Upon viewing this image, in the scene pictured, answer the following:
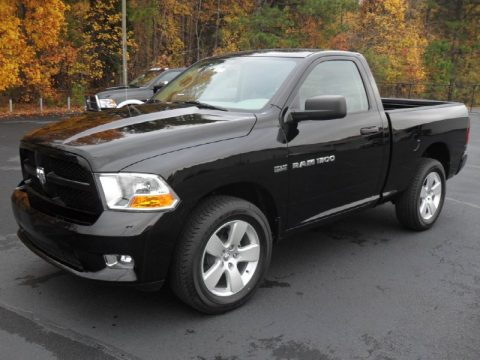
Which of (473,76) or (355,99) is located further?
(473,76)

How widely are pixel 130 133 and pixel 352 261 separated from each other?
237 centimetres

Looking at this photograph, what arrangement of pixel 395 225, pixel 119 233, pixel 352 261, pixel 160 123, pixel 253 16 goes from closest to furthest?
pixel 119 233
pixel 160 123
pixel 352 261
pixel 395 225
pixel 253 16

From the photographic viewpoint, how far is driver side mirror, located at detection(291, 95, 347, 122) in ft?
12.0

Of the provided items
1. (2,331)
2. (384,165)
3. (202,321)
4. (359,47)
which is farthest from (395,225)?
(359,47)

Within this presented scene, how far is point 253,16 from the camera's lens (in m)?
26.6

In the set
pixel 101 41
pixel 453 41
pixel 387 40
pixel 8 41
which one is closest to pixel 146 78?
pixel 8 41

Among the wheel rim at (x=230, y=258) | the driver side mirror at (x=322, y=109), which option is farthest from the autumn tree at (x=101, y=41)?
the wheel rim at (x=230, y=258)

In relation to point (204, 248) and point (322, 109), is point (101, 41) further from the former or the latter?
point (204, 248)

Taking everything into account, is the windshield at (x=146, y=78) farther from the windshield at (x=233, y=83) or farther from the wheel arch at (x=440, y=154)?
the wheel arch at (x=440, y=154)

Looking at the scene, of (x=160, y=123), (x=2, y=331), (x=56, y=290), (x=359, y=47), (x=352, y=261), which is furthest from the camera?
(x=359, y=47)

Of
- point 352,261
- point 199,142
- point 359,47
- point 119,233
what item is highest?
point 359,47

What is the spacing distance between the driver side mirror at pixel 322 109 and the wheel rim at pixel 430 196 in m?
2.03

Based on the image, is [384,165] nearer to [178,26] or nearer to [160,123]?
[160,123]

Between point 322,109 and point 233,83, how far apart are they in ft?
3.13
